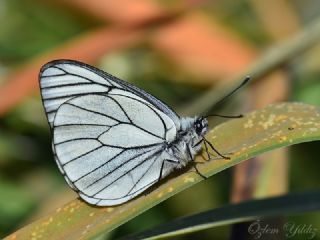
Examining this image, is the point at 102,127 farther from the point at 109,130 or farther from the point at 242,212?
the point at 242,212

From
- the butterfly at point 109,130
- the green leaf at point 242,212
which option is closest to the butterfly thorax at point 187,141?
the butterfly at point 109,130

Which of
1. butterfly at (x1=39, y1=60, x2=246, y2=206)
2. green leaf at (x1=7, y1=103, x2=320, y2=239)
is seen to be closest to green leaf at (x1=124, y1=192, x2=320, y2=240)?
green leaf at (x1=7, y1=103, x2=320, y2=239)

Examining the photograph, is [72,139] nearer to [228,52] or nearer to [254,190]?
[254,190]


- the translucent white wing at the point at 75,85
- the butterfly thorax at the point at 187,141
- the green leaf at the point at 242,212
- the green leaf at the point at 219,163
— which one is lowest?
the green leaf at the point at 242,212

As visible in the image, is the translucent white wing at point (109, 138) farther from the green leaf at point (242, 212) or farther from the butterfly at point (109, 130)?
the green leaf at point (242, 212)

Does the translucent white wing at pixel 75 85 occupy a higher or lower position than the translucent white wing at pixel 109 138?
higher

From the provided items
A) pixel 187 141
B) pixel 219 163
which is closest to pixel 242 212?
pixel 219 163

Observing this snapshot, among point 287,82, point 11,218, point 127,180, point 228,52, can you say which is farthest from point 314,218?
point 11,218
